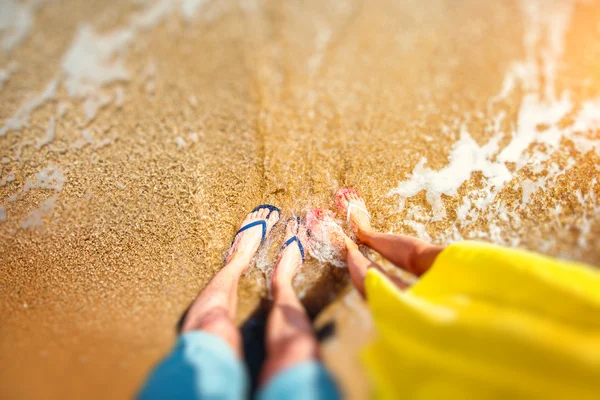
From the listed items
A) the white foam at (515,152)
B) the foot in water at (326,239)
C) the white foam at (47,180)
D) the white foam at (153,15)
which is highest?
the white foam at (153,15)

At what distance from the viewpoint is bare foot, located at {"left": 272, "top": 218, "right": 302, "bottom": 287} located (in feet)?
5.82

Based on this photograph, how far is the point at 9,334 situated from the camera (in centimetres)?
173

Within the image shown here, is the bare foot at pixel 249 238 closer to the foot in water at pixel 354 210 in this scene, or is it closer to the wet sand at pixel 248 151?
the wet sand at pixel 248 151

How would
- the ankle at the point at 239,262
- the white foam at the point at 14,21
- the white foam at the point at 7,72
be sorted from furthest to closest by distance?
1. the white foam at the point at 14,21
2. the white foam at the point at 7,72
3. the ankle at the point at 239,262

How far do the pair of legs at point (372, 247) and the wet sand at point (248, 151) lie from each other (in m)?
0.10

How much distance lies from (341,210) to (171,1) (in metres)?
2.15

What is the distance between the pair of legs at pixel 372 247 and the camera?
156cm

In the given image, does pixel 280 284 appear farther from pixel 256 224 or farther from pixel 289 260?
pixel 256 224

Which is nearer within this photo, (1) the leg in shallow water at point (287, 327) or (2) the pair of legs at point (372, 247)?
(1) the leg in shallow water at point (287, 327)

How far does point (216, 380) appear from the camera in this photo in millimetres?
1091

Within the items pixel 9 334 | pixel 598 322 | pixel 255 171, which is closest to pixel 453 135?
pixel 255 171

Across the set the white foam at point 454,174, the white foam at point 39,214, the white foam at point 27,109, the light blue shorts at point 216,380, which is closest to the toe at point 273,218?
the white foam at point 454,174

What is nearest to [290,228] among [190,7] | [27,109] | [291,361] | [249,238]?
[249,238]

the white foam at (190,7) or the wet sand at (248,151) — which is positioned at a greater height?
the white foam at (190,7)
